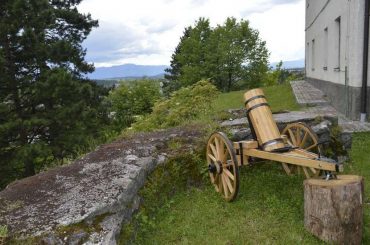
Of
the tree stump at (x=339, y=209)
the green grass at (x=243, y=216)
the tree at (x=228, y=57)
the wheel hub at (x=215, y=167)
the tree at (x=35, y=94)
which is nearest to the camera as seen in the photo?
the tree stump at (x=339, y=209)

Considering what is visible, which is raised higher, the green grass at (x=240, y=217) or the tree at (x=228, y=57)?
the tree at (x=228, y=57)

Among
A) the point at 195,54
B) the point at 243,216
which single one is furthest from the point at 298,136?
the point at 195,54

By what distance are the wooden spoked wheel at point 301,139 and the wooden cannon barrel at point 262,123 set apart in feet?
2.52

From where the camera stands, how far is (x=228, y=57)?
37.4 m

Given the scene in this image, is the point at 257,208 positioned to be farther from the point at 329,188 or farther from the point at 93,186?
the point at 93,186

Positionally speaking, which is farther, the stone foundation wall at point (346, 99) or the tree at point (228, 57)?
the tree at point (228, 57)

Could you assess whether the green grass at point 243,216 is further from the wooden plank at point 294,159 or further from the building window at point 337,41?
the building window at point 337,41

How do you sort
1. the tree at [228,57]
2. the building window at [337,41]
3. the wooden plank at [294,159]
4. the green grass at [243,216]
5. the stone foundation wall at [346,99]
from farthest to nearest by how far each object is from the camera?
the tree at [228,57] → the building window at [337,41] → the stone foundation wall at [346,99] → the green grass at [243,216] → the wooden plank at [294,159]

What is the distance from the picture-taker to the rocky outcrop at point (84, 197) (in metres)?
3.69

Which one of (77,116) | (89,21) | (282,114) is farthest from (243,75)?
(282,114)

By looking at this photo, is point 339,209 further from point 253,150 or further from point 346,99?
point 346,99

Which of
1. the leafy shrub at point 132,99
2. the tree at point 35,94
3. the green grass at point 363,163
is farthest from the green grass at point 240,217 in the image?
the leafy shrub at point 132,99

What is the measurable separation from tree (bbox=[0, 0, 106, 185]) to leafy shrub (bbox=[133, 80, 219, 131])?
8786 millimetres

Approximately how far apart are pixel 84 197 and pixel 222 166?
183cm
